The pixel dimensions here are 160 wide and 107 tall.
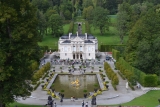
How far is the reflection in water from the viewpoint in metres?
44.8

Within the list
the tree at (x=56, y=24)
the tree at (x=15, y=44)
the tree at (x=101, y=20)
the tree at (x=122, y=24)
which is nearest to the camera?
the tree at (x=15, y=44)

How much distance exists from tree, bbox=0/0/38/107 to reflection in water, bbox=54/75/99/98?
A: 15602 mm

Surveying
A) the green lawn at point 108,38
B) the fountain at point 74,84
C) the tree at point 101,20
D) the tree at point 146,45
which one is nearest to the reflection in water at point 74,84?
the fountain at point 74,84

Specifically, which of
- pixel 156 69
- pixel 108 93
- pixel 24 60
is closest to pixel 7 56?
pixel 24 60

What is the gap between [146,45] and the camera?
52938 mm

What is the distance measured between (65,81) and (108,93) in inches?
536

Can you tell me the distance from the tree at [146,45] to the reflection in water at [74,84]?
880 cm

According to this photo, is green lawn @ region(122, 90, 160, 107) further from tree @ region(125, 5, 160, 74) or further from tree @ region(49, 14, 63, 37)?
tree @ region(49, 14, 63, 37)

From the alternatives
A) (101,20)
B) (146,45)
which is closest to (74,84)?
(146,45)

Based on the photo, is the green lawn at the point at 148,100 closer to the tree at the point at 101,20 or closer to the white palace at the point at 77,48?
the white palace at the point at 77,48

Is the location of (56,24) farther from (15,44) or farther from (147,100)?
(15,44)

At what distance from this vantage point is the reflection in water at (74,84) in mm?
44750

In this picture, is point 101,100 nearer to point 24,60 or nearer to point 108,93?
point 108,93

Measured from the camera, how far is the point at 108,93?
43.2m
